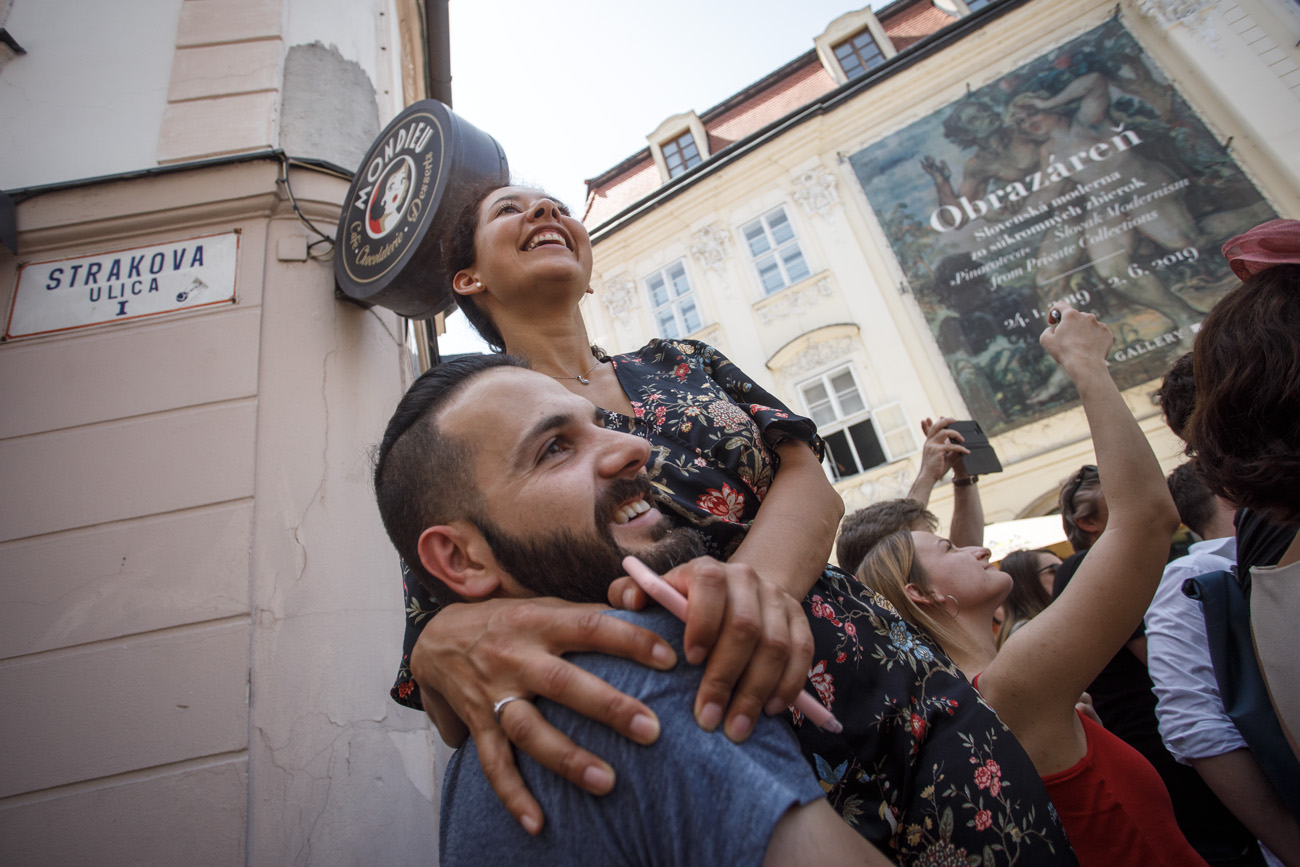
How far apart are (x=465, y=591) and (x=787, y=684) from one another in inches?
23.4

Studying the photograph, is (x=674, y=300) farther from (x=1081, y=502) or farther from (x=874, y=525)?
(x=874, y=525)

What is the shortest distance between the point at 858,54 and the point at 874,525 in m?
14.2

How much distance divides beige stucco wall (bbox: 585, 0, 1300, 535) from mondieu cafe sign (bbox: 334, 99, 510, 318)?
9072 millimetres

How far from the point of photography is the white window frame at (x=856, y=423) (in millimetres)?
10477

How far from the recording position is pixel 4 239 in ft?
8.96

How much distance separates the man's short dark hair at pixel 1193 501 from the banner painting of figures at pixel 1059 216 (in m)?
7.70

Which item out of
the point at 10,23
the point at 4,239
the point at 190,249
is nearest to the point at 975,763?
the point at 190,249

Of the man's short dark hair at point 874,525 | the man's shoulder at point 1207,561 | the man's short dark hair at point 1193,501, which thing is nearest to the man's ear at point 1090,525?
the man's short dark hair at point 1193,501

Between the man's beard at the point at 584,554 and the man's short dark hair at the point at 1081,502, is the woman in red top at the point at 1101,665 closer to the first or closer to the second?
the man's beard at the point at 584,554

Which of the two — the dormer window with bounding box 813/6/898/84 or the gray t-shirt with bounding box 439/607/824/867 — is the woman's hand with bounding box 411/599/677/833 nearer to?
the gray t-shirt with bounding box 439/607/824/867

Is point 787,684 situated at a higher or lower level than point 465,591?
lower

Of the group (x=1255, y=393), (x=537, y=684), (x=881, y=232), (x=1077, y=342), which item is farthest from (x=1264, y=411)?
(x=881, y=232)

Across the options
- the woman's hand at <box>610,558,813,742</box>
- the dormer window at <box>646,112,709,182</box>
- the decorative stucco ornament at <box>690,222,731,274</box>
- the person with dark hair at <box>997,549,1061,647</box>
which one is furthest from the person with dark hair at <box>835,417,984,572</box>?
the dormer window at <box>646,112,709,182</box>

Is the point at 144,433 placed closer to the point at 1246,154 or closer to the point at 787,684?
the point at 787,684
